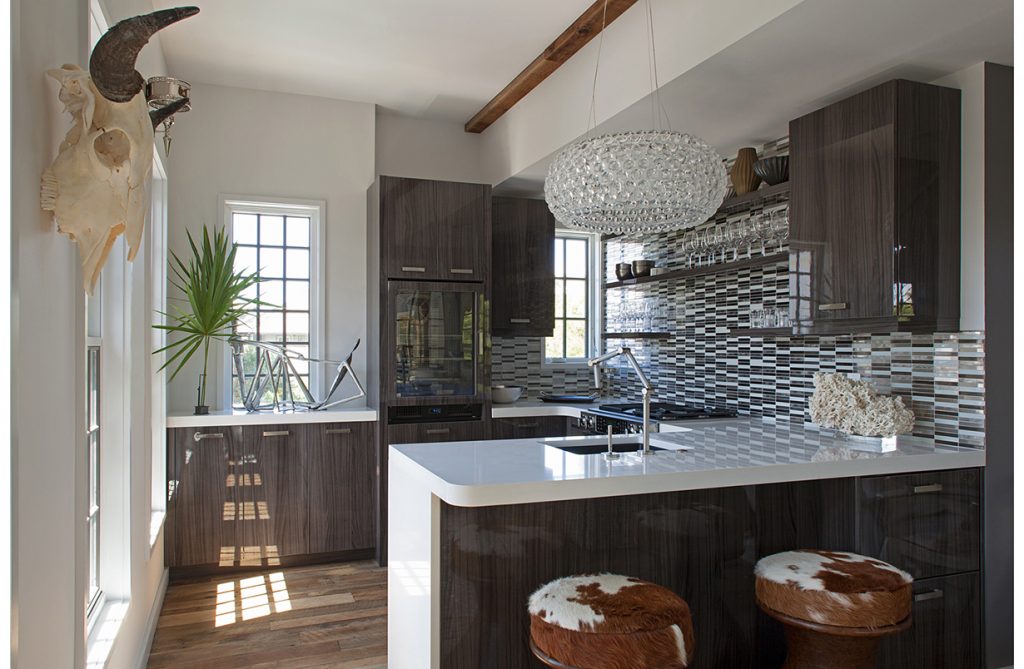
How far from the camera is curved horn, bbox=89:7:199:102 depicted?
1.33 m

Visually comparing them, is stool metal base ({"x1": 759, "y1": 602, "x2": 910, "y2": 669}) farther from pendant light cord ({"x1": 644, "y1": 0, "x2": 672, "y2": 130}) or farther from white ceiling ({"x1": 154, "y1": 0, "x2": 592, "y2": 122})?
white ceiling ({"x1": 154, "y1": 0, "x2": 592, "y2": 122})

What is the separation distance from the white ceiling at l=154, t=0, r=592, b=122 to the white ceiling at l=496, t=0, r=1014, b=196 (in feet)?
2.45

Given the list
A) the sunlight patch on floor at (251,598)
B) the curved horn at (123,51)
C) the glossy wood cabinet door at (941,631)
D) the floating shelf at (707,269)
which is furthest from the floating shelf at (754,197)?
the sunlight patch on floor at (251,598)

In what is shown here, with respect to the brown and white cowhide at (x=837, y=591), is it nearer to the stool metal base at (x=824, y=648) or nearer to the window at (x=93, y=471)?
the stool metal base at (x=824, y=648)

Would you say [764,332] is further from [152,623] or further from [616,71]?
[152,623]

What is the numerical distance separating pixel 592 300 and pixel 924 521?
311 centimetres

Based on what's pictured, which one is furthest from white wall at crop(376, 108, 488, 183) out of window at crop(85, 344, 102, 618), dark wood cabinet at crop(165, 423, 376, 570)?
window at crop(85, 344, 102, 618)

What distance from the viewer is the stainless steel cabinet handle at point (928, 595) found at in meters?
2.55

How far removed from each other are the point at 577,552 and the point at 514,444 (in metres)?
0.58

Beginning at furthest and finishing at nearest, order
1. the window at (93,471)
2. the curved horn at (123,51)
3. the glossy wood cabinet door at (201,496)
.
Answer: the glossy wood cabinet door at (201,496)
the window at (93,471)
the curved horn at (123,51)

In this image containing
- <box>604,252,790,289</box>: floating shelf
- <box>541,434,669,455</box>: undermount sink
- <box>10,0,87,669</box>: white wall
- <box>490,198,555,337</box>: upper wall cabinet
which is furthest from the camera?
<box>490,198,555,337</box>: upper wall cabinet

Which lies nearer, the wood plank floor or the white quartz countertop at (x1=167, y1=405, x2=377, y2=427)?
the wood plank floor

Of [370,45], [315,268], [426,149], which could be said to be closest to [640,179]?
[370,45]

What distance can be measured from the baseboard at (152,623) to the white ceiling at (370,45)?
8.64 ft
